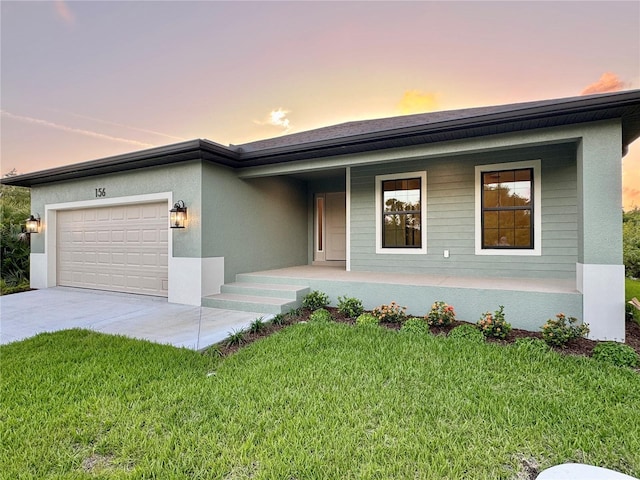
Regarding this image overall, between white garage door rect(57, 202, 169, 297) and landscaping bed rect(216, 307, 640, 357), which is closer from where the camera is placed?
landscaping bed rect(216, 307, 640, 357)

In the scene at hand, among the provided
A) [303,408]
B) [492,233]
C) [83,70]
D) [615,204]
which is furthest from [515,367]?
[83,70]

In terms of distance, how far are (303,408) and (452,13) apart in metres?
8.94

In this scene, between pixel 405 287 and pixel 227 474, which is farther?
pixel 405 287

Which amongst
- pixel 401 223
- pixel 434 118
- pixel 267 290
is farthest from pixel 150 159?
pixel 434 118

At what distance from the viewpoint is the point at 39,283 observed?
8914 millimetres

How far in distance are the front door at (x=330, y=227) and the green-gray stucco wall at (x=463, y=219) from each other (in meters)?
1.95

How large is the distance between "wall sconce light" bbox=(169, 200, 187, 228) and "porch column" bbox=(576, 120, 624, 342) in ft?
22.2

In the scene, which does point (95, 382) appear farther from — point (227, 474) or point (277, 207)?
point (277, 207)

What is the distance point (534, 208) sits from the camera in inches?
228

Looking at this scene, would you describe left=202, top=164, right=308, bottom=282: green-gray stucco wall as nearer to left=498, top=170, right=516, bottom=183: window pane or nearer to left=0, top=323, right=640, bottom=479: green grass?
left=0, top=323, right=640, bottom=479: green grass

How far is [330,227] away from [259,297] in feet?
13.3

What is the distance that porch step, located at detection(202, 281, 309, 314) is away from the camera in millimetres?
5562

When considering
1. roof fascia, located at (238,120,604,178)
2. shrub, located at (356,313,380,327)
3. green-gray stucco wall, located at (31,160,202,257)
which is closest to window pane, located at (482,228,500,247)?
roof fascia, located at (238,120,604,178)

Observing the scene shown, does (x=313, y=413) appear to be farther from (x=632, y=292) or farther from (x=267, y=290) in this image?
(x=632, y=292)
